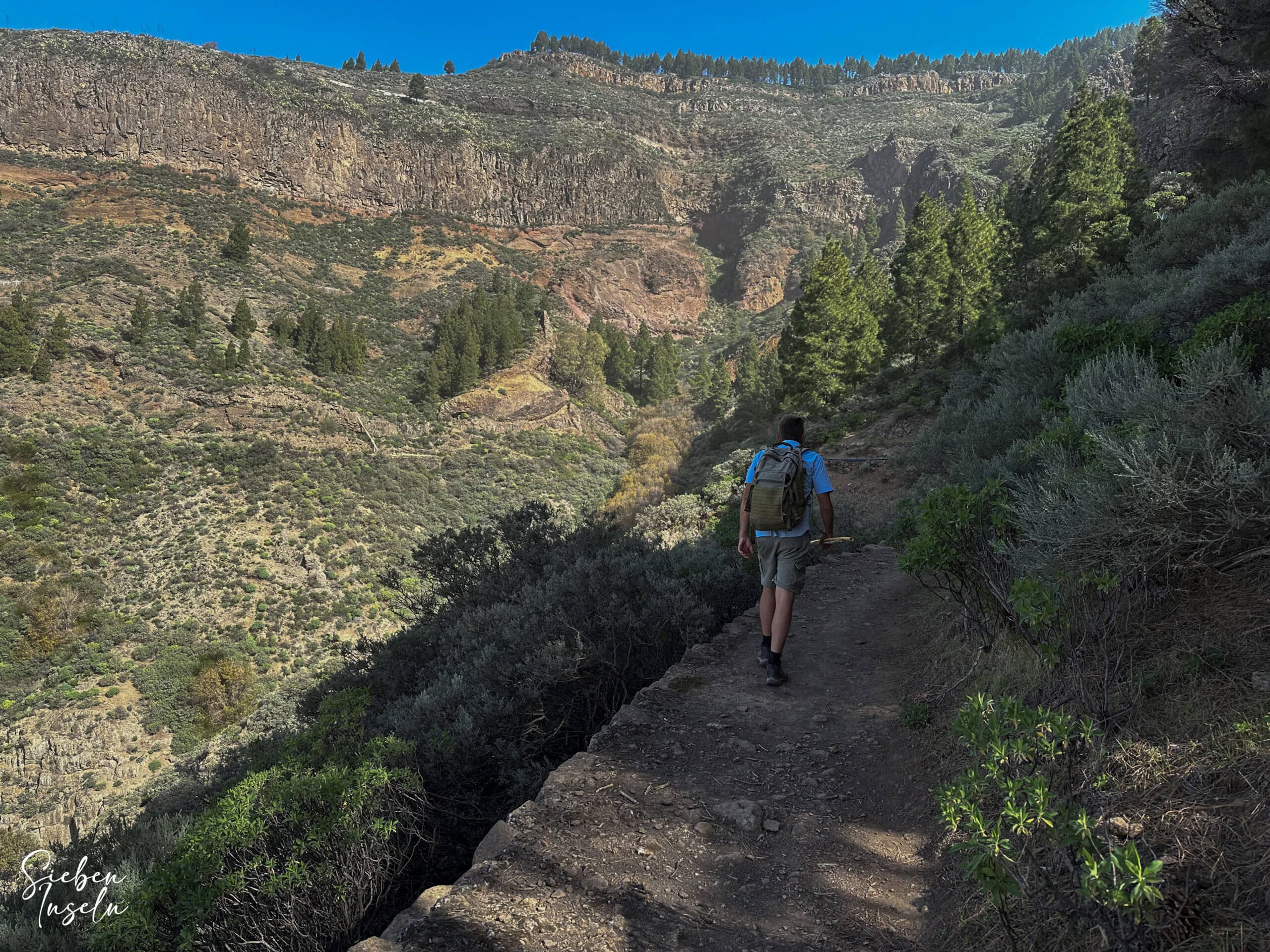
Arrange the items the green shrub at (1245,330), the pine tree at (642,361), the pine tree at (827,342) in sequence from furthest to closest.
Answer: the pine tree at (642,361)
the pine tree at (827,342)
the green shrub at (1245,330)

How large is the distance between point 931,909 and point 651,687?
8.49 ft

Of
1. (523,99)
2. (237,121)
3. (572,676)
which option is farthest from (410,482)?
(523,99)

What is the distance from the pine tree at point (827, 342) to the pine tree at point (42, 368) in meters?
36.9

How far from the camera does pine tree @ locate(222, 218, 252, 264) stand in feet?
171

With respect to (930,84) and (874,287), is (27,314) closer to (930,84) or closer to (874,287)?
(874,287)

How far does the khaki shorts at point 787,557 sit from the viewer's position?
4.68 metres

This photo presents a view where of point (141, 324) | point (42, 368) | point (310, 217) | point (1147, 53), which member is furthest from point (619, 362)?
point (1147, 53)

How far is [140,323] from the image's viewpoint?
37.2 m

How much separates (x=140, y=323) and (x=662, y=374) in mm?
39340

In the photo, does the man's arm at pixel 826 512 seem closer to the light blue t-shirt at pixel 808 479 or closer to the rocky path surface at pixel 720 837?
the light blue t-shirt at pixel 808 479

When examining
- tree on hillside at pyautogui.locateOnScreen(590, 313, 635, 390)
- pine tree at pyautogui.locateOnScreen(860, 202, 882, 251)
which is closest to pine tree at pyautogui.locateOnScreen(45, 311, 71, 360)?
tree on hillside at pyautogui.locateOnScreen(590, 313, 635, 390)

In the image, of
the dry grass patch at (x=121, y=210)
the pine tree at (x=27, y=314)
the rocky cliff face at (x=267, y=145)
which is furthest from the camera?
the rocky cliff face at (x=267, y=145)

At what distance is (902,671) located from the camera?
5.02m

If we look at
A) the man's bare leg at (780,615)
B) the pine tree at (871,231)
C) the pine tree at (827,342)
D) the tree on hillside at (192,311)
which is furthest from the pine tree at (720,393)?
the man's bare leg at (780,615)
